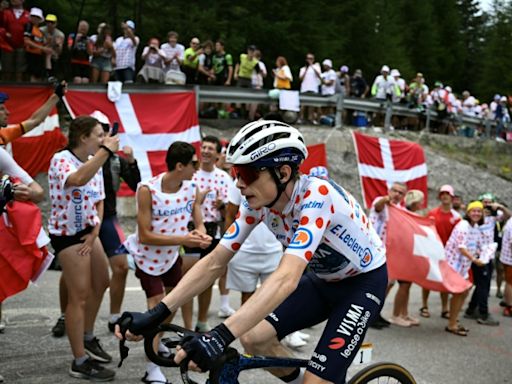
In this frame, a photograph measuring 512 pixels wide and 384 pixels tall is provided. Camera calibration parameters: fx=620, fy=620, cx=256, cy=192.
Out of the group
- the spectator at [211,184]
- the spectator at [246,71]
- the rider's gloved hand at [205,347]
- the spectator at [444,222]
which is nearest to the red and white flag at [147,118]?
the spectator at [246,71]

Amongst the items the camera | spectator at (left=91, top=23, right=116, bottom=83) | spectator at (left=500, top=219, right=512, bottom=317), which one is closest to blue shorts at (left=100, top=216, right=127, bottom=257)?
the camera

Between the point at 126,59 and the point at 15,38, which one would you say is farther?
the point at 126,59

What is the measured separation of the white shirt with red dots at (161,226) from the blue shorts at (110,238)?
537mm

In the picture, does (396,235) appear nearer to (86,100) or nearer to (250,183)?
(250,183)

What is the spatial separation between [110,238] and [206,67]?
959 cm

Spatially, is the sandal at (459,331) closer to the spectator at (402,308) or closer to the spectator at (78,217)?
the spectator at (402,308)

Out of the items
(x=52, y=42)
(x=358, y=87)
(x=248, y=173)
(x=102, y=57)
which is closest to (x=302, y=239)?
(x=248, y=173)

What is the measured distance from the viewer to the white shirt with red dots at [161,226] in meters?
5.64

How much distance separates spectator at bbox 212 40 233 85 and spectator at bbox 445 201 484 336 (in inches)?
Answer: 326

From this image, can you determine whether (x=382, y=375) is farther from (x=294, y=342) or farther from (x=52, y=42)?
(x=52, y=42)

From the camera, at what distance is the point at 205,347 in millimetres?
2736

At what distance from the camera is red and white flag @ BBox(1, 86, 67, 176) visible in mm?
10695

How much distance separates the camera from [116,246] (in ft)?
20.7

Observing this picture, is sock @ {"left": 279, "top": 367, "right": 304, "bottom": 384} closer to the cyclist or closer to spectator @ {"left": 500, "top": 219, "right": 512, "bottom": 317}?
the cyclist
